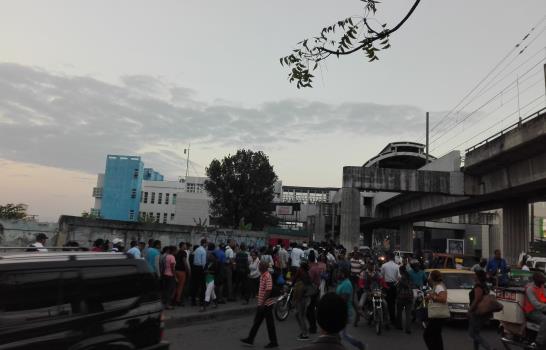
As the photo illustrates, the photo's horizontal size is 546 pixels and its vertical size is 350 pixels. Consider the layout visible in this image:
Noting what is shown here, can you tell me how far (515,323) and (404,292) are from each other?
3.45 metres

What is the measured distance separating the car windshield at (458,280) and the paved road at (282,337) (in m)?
1.28

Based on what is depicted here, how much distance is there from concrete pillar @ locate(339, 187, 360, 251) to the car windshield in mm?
→ 17968

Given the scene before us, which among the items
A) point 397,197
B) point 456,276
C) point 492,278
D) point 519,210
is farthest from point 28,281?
point 397,197

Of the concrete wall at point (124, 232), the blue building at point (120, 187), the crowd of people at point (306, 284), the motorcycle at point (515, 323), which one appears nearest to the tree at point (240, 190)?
the concrete wall at point (124, 232)

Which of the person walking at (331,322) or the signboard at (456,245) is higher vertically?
the signboard at (456,245)

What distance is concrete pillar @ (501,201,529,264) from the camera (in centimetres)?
3089

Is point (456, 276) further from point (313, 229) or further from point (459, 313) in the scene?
point (313, 229)

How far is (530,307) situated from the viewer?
8.82 meters

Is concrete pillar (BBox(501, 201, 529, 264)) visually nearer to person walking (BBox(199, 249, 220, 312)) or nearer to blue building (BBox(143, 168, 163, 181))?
person walking (BBox(199, 249, 220, 312))

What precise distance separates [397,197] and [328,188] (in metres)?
86.2

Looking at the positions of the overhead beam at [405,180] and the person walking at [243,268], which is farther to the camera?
the overhead beam at [405,180]

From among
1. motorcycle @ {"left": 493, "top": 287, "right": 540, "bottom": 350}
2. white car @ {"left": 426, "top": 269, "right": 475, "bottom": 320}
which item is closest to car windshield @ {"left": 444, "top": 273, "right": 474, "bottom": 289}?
white car @ {"left": 426, "top": 269, "right": 475, "bottom": 320}

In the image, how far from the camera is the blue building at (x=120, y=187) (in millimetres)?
93438

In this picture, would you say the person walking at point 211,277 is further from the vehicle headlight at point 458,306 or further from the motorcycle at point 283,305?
the vehicle headlight at point 458,306
